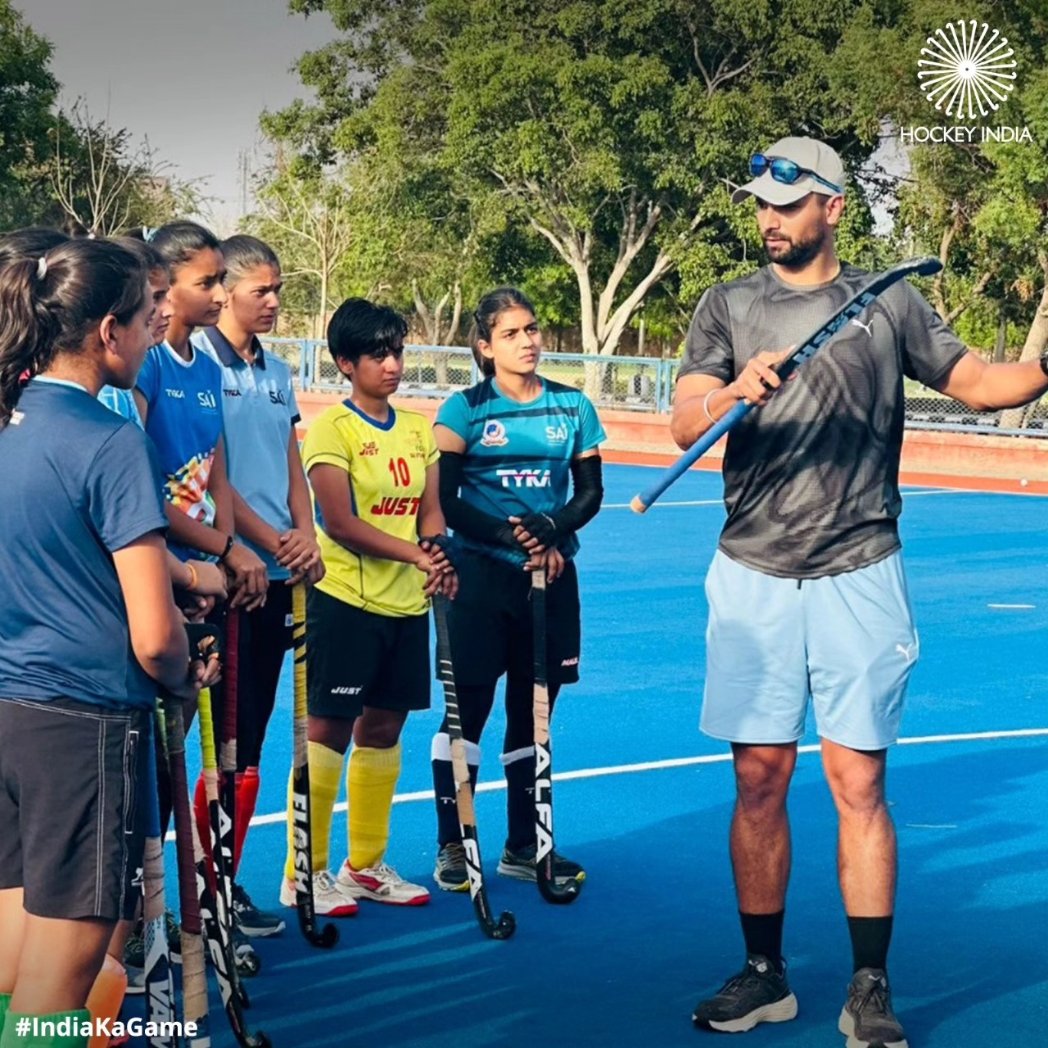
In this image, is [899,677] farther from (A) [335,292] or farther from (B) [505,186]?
(A) [335,292]

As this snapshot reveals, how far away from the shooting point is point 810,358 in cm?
486

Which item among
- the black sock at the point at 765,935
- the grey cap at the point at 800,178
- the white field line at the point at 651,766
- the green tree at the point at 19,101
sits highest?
the green tree at the point at 19,101

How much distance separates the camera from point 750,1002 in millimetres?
4891

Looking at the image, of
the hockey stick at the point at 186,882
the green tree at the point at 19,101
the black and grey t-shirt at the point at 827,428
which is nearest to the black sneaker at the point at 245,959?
the hockey stick at the point at 186,882

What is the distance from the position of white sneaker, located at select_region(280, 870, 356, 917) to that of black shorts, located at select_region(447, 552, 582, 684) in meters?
0.85

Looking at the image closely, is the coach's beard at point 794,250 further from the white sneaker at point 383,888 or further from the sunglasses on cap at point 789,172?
the white sneaker at point 383,888

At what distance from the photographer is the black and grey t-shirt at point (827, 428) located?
4922mm

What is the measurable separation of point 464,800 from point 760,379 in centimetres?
193

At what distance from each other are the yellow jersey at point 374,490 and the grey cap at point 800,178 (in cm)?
157

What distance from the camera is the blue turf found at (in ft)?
16.1

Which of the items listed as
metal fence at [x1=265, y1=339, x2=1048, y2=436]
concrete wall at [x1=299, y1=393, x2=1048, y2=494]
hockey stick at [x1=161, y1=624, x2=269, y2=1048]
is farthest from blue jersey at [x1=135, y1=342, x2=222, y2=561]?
metal fence at [x1=265, y1=339, x2=1048, y2=436]

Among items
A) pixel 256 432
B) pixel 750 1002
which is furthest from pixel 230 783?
pixel 750 1002

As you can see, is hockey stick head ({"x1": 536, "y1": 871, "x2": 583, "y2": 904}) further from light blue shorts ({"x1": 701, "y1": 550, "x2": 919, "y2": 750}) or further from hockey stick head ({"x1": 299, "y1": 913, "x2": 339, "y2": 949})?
light blue shorts ({"x1": 701, "y1": 550, "x2": 919, "y2": 750})

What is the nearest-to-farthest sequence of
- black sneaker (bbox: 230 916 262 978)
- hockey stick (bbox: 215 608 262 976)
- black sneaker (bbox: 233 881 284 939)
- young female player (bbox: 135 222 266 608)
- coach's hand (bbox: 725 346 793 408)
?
coach's hand (bbox: 725 346 793 408), hockey stick (bbox: 215 608 262 976), young female player (bbox: 135 222 266 608), black sneaker (bbox: 230 916 262 978), black sneaker (bbox: 233 881 284 939)
